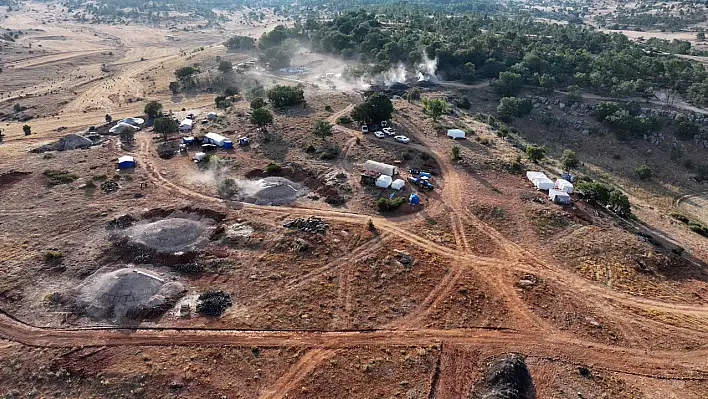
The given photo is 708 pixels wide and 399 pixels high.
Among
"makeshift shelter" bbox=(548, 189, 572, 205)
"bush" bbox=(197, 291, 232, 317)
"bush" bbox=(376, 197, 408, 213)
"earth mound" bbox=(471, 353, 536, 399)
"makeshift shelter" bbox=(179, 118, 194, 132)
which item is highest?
"makeshift shelter" bbox=(548, 189, 572, 205)

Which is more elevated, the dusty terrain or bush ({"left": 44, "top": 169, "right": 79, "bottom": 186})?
the dusty terrain

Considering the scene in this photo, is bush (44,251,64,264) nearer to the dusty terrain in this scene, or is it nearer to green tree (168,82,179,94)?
the dusty terrain

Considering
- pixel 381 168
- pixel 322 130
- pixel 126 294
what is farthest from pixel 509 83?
pixel 126 294

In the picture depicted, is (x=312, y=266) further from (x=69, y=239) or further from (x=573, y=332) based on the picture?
(x=69, y=239)

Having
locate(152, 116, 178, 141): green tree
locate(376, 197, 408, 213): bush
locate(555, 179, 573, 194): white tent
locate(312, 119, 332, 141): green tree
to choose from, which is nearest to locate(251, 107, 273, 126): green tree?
locate(312, 119, 332, 141): green tree

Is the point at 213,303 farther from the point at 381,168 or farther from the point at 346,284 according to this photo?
the point at 381,168

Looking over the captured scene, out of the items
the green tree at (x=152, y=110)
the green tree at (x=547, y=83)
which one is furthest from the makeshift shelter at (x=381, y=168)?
the green tree at (x=547, y=83)
